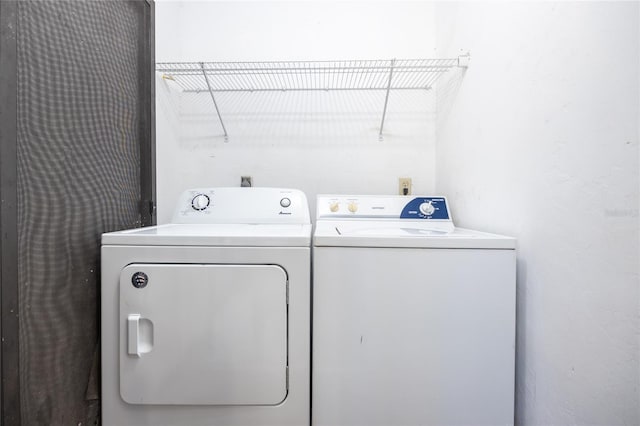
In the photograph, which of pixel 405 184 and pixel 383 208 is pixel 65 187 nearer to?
pixel 383 208

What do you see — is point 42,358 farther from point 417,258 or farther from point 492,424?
point 492,424

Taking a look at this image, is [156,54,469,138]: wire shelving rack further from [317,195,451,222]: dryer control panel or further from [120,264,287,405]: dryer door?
[120,264,287,405]: dryer door

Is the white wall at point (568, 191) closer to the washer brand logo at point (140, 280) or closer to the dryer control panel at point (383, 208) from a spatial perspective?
the dryer control panel at point (383, 208)

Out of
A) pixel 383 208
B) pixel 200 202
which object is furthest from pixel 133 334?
pixel 383 208

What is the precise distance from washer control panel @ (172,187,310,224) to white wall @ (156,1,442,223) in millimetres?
352

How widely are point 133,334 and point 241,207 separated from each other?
2.30ft

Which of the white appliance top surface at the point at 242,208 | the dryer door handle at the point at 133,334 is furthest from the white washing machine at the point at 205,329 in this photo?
the white appliance top surface at the point at 242,208

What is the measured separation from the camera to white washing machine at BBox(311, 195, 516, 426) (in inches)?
34.7

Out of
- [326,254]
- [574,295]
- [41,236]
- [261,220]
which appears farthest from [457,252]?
[41,236]

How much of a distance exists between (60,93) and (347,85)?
4.60 feet

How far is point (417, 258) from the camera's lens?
888 millimetres

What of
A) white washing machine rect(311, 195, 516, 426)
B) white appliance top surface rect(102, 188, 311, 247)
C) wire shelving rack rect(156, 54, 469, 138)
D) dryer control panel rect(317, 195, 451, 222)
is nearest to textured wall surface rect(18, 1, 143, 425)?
white appliance top surface rect(102, 188, 311, 247)

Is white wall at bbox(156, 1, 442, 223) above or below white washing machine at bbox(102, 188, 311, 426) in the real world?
above

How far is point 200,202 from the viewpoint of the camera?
1398 millimetres
